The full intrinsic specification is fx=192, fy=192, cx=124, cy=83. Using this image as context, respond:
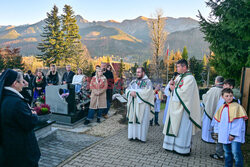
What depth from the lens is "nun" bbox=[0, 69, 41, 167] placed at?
257 cm

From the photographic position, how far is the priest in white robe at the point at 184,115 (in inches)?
195

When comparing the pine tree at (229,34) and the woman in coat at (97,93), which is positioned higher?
the pine tree at (229,34)

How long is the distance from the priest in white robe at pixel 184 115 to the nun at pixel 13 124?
11.6 ft

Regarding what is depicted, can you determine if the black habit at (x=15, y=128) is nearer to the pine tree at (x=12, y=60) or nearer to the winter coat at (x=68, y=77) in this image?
the winter coat at (x=68, y=77)

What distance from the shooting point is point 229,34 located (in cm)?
851

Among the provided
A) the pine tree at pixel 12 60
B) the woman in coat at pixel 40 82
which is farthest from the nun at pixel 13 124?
the pine tree at pixel 12 60

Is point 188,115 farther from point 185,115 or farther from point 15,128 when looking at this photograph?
point 15,128

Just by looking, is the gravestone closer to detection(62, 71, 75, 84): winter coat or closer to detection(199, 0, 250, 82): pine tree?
detection(62, 71, 75, 84): winter coat

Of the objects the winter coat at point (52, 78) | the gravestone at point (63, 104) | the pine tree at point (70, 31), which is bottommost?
→ the gravestone at point (63, 104)

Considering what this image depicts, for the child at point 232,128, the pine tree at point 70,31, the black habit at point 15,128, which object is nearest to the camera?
the black habit at point 15,128

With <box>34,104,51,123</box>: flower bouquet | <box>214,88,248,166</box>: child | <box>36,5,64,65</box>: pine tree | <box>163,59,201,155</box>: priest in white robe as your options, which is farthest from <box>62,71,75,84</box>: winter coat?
<box>36,5,64,65</box>: pine tree

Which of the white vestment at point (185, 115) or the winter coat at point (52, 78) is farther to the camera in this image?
the winter coat at point (52, 78)

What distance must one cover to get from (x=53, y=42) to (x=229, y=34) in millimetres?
36401

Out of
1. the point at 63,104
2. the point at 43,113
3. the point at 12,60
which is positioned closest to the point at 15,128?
the point at 43,113
